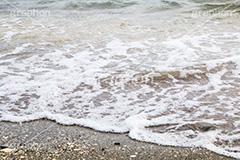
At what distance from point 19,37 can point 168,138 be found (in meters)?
4.52

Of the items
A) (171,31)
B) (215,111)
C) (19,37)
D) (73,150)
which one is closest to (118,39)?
(171,31)

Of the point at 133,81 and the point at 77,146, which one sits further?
the point at 133,81

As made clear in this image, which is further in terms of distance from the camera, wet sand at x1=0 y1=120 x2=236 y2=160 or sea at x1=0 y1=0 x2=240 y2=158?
sea at x1=0 y1=0 x2=240 y2=158

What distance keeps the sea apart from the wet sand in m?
0.09

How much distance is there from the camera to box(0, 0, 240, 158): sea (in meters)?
2.05

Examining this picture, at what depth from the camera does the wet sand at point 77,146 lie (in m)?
1.66

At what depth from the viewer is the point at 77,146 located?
1.77 m

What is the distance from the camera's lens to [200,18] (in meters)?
7.59

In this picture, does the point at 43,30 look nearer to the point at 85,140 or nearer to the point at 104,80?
the point at 104,80

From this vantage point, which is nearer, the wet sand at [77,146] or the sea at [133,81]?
the wet sand at [77,146]

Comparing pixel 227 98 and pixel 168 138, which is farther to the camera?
pixel 227 98

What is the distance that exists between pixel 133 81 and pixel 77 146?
139 centimetres

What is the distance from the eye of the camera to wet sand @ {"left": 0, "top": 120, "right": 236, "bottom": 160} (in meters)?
1.66

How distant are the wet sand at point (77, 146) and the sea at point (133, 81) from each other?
0.09 meters
